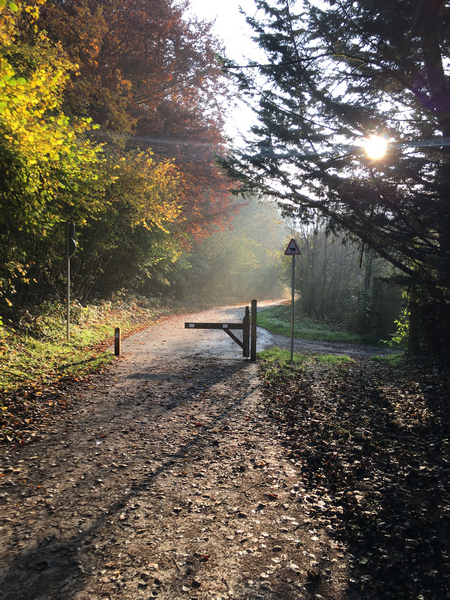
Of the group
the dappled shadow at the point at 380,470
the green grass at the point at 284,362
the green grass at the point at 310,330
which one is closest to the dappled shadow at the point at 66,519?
the dappled shadow at the point at 380,470

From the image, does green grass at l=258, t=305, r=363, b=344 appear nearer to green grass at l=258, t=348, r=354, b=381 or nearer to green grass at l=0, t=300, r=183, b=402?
green grass at l=258, t=348, r=354, b=381

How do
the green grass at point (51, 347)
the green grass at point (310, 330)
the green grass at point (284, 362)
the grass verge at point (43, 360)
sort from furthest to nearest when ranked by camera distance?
1. the green grass at point (310, 330)
2. the green grass at point (284, 362)
3. the green grass at point (51, 347)
4. the grass verge at point (43, 360)

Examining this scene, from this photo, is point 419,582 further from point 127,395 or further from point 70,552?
point 127,395

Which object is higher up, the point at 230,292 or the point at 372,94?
the point at 372,94

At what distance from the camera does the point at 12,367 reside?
24.4 feet

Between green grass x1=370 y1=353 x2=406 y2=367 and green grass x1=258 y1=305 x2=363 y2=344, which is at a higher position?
green grass x1=370 y1=353 x2=406 y2=367

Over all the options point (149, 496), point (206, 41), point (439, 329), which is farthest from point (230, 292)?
point (149, 496)

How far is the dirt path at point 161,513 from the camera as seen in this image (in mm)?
2660

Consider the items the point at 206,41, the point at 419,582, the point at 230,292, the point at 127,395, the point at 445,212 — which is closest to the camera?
the point at 419,582

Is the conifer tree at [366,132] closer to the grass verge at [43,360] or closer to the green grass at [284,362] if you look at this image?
the green grass at [284,362]

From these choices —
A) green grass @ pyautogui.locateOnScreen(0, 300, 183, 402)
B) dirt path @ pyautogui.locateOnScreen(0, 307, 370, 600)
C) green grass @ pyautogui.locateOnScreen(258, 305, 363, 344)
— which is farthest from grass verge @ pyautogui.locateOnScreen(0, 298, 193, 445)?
green grass @ pyautogui.locateOnScreen(258, 305, 363, 344)

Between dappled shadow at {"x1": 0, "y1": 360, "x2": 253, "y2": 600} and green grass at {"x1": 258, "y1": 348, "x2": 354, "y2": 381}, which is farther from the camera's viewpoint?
green grass at {"x1": 258, "y1": 348, "x2": 354, "y2": 381}

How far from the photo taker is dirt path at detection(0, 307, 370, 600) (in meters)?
2.66

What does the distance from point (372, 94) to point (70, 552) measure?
28.1 feet
